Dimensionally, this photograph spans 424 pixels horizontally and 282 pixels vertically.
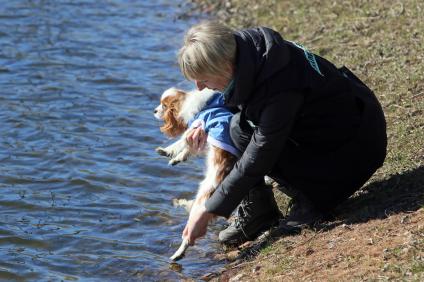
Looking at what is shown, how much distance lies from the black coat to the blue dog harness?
35 cm

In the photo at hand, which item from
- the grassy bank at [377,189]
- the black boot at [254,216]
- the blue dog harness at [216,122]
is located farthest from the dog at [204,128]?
the grassy bank at [377,189]

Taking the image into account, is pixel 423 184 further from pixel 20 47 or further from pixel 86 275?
pixel 20 47

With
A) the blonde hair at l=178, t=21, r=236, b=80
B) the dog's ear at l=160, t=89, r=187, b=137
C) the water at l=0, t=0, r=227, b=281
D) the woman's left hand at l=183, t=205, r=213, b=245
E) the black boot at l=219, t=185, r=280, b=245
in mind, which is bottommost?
the water at l=0, t=0, r=227, b=281

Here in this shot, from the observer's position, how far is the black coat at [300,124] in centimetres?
480

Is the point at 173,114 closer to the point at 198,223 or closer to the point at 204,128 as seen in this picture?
the point at 204,128

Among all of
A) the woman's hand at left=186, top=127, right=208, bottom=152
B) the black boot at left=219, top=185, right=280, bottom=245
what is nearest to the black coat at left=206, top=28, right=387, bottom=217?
the black boot at left=219, top=185, right=280, bottom=245

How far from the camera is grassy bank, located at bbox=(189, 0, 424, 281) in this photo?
15.1ft

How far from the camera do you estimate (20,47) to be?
1105 centimetres

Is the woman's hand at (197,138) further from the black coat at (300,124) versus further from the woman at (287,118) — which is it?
the black coat at (300,124)

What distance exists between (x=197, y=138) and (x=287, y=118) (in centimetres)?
122

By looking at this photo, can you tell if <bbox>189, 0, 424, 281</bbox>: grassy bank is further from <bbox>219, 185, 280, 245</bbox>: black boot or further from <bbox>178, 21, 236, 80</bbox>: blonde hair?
<bbox>178, 21, 236, 80</bbox>: blonde hair

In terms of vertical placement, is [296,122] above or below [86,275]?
above

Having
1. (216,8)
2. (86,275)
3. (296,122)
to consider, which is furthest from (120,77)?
(296,122)

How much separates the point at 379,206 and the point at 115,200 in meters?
2.60
